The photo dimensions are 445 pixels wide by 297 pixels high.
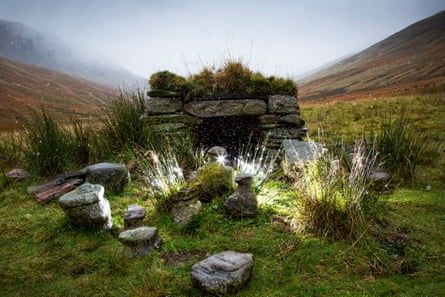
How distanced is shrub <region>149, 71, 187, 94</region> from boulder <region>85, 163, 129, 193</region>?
2.74 metres

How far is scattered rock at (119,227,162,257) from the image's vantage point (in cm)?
388

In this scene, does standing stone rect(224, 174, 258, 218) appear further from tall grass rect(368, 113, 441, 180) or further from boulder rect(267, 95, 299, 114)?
boulder rect(267, 95, 299, 114)

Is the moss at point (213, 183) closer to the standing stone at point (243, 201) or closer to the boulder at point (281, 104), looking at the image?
the standing stone at point (243, 201)

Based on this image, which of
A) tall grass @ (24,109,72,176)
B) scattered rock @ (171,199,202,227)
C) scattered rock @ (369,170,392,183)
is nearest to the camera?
scattered rock @ (171,199,202,227)

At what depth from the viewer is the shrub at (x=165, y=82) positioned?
27.0 ft

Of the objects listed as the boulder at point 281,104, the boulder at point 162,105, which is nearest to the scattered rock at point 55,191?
the boulder at point 162,105

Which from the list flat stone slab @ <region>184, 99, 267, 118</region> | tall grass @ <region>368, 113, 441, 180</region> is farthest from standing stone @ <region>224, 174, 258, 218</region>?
flat stone slab @ <region>184, 99, 267, 118</region>

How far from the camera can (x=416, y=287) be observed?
307 centimetres

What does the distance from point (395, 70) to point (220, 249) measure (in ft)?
237

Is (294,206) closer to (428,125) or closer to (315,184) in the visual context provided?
(315,184)

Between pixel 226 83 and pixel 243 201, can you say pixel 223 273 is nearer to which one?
pixel 243 201

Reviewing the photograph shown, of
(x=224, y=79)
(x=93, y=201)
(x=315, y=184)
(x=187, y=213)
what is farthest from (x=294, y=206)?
(x=224, y=79)

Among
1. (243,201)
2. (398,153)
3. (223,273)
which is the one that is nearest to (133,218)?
(243,201)

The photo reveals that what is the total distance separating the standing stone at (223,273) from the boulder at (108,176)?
132 inches
